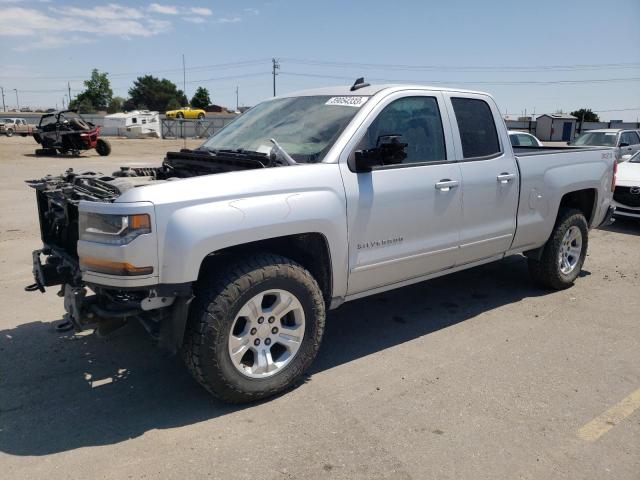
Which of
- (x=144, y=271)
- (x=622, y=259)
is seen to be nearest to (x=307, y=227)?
(x=144, y=271)

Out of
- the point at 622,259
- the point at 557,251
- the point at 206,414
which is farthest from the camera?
the point at 622,259

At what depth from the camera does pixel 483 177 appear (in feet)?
15.2

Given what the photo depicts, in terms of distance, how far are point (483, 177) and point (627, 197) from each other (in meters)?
6.46

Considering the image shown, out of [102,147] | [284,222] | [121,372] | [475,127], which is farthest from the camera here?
[102,147]

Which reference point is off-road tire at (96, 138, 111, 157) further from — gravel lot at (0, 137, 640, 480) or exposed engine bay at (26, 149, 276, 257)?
exposed engine bay at (26, 149, 276, 257)

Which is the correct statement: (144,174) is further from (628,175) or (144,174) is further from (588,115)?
(588,115)

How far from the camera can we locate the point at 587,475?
9.31 feet

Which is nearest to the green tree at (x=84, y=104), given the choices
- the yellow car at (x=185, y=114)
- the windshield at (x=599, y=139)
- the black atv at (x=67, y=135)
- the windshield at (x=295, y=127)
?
the yellow car at (x=185, y=114)

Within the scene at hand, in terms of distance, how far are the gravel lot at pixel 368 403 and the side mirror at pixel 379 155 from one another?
147 centimetres

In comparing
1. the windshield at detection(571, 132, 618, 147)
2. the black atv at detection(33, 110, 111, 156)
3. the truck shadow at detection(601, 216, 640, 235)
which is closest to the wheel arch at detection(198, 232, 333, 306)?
the truck shadow at detection(601, 216, 640, 235)

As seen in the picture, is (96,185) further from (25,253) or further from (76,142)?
(76,142)

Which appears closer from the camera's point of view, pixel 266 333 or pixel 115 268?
pixel 115 268

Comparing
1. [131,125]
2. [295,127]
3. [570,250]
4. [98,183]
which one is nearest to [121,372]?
[98,183]

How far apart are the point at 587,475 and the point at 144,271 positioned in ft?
8.40
